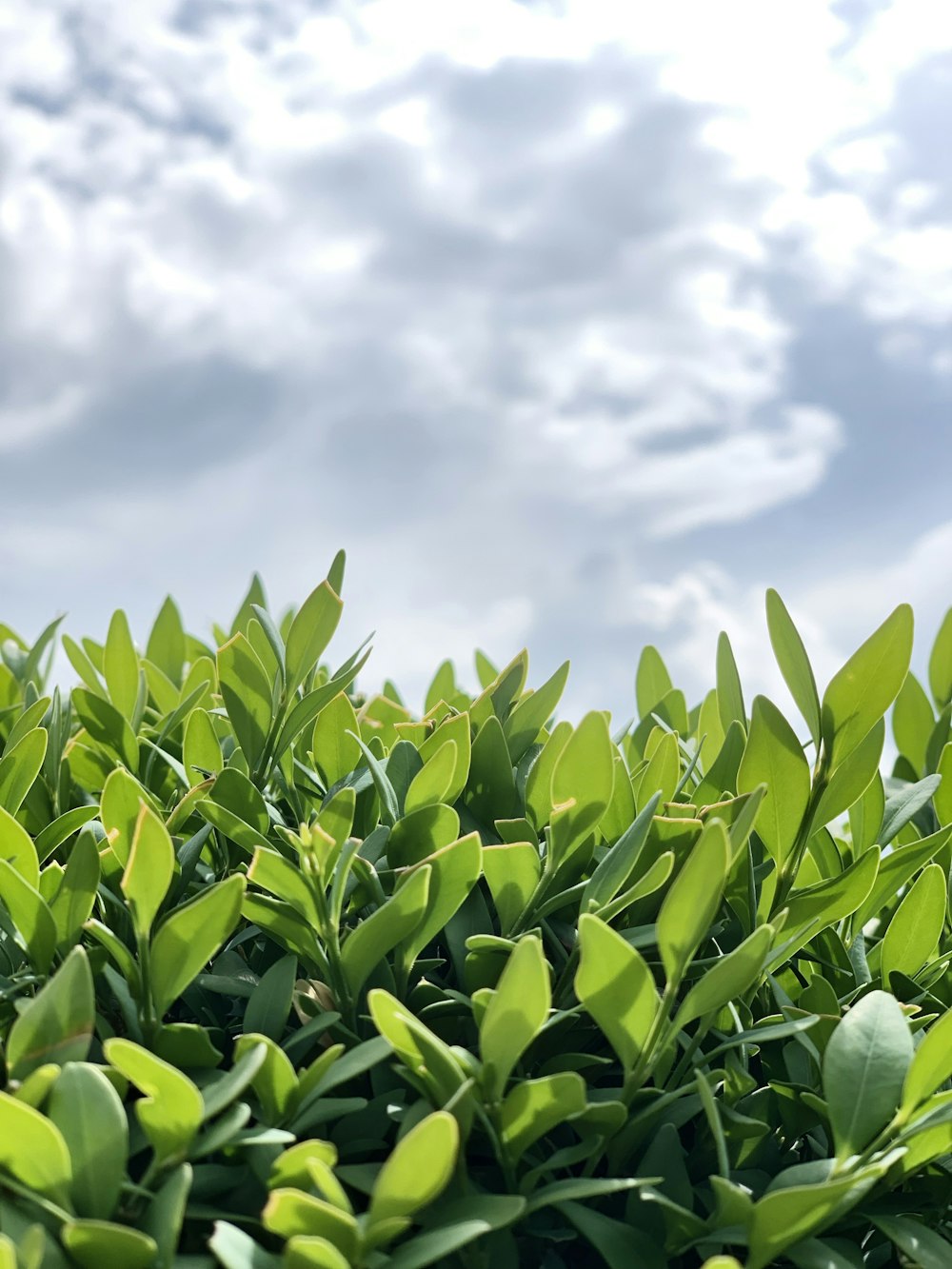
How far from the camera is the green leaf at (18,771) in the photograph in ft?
5.36

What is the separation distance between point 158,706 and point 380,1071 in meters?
1.34

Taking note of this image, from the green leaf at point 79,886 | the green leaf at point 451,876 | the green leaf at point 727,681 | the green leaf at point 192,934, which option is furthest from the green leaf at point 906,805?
the green leaf at point 79,886

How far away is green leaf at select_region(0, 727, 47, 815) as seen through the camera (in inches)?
64.3

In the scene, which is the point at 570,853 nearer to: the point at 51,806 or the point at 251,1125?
the point at 251,1125

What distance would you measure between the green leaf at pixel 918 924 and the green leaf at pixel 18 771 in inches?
49.8

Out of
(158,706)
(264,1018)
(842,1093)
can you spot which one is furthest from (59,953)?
(158,706)

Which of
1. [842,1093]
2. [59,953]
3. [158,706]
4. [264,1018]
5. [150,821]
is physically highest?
[158,706]

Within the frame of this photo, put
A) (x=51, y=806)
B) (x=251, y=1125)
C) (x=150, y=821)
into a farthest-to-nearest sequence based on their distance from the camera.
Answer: (x=51, y=806), (x=251, y=1125), (x=150, y=821)

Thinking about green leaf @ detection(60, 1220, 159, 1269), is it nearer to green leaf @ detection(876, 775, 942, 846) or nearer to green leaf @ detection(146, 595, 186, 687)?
green leaf @ detection(876, 775, 942, 846)

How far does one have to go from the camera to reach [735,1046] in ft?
4.46

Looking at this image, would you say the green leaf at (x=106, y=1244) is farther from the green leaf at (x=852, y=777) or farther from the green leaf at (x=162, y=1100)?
the green leaf at (x=852, y=777)

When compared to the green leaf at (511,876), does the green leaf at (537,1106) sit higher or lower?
lower

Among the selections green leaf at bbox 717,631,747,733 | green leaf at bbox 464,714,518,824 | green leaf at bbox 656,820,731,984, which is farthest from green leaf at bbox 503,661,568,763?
green leaf at bbox 656,820,731,984

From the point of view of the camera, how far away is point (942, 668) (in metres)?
2.58
